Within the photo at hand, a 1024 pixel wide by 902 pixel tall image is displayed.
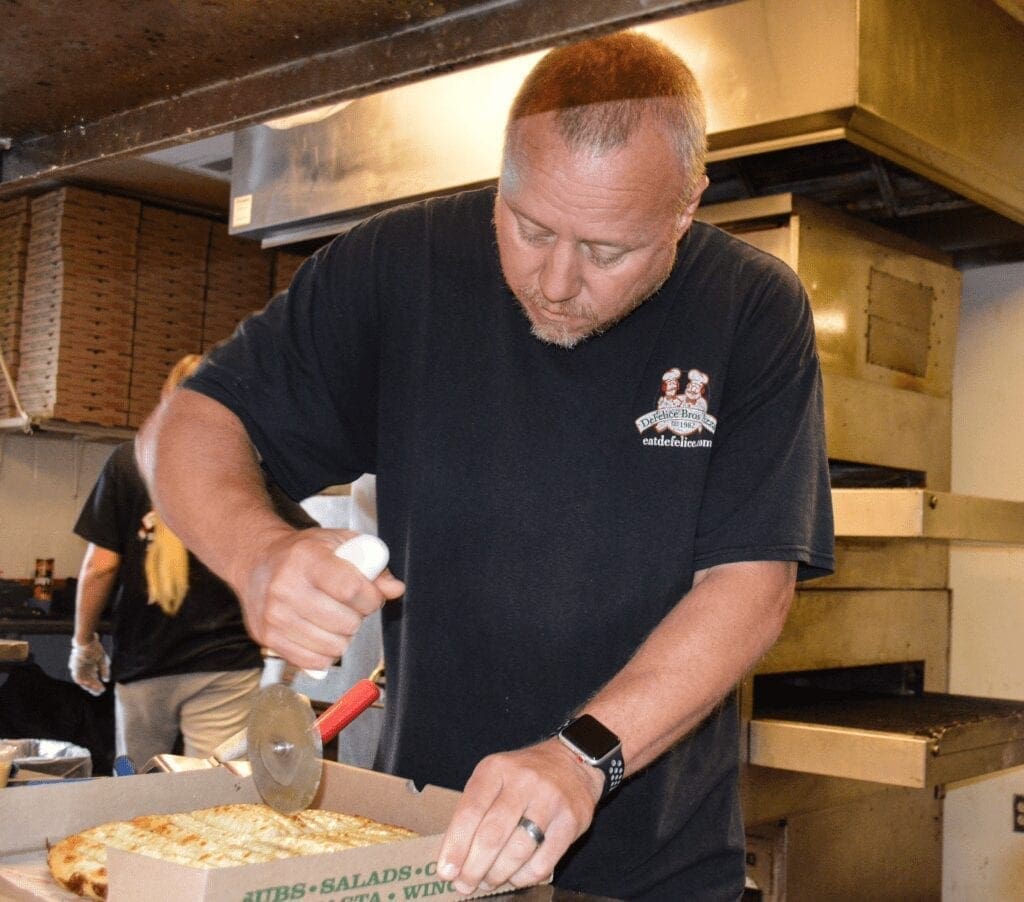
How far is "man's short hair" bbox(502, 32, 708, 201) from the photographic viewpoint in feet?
4.33

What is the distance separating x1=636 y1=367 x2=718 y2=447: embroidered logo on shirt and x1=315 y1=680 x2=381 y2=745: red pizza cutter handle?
1.43ft

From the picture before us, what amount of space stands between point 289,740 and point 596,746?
1.03 ft

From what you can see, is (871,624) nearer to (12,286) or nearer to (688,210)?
(688,210)

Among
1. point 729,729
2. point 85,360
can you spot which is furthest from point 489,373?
point 85,360

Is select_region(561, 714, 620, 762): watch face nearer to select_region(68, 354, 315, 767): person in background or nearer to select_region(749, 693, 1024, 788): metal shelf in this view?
select_region(749, 693, 1024, 788): metal shelf

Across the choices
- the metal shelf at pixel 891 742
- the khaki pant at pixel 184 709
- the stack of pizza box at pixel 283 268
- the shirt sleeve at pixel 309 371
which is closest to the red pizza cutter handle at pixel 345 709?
the shirt sleeve at pixel 309 371

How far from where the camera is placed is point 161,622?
13.0ft

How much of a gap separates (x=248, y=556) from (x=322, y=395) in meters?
0.35

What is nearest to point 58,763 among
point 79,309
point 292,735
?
point 292,735

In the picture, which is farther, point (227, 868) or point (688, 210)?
point (688, 210)

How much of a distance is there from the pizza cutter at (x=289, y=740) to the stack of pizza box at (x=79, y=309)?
5.07 m

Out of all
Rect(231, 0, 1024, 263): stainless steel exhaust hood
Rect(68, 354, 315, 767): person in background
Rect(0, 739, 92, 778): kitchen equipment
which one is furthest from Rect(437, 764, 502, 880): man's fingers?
Rect(68, 354, 315, 767): person in background

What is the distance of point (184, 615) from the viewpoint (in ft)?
13.0

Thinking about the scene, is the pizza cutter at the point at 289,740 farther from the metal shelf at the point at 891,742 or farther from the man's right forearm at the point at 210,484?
the metal shelf at the point at 891,742
